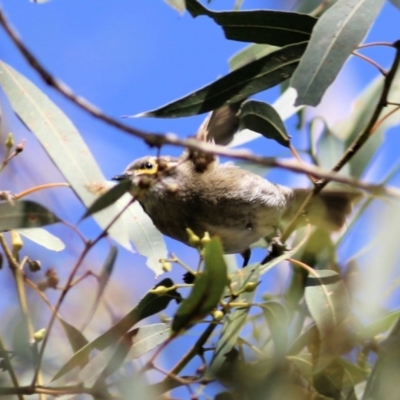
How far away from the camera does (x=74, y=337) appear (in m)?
2.32

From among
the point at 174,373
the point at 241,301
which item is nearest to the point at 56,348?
the point at 174,373

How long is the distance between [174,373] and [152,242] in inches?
20.8

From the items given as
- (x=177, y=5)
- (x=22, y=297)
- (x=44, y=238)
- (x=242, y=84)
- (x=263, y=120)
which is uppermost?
(x=177, y=5)

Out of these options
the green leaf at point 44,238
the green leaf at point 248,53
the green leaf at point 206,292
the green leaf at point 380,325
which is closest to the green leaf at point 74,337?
the green leaf at point 44,238

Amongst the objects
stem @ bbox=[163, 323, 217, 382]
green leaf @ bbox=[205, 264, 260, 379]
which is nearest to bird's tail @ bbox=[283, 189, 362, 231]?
green leaf @ bbox=[205, 264, 260, 379]

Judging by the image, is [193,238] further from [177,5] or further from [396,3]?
[396,3]

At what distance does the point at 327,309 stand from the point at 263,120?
0.71 metres

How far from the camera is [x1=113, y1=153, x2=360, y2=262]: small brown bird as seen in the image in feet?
11.6

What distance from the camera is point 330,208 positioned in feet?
11.3

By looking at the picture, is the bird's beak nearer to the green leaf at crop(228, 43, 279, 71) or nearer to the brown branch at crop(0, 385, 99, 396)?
the green leaf at crop(228, 43, 279, 71)

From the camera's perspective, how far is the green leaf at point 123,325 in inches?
86.9

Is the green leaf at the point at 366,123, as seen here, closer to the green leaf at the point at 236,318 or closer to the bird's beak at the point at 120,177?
the bird's beak at the point at 120,177

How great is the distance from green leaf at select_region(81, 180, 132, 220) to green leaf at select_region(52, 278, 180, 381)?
1.77 ft

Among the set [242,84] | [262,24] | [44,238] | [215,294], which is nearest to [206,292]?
[215,294]
